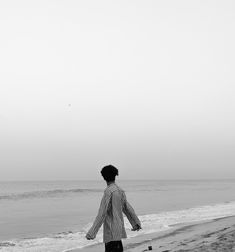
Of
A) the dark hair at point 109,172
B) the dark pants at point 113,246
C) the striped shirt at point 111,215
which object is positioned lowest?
the dark pants at point 113,246

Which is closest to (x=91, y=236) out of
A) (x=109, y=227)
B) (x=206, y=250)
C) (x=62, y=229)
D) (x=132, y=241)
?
(x=109, y=227)

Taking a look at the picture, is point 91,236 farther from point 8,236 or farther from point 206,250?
point 8,236

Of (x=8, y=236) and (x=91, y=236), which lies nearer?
(x=91, y=236)

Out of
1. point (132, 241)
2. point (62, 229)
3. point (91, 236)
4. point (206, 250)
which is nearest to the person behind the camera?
point (91, 236)

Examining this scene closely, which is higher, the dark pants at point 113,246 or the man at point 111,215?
the man at point 111,215

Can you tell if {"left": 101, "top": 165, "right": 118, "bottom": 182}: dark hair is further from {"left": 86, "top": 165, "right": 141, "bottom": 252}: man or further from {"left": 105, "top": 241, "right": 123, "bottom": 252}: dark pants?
{"left": 105, "top": 241, "right": 123, "bottom": 252}: dark pants

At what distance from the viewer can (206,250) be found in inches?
349

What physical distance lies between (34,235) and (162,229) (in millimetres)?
4678

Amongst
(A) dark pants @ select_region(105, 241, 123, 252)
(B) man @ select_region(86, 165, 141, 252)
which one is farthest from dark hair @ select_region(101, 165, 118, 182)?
(A) dark pants @ select_region(105, 241, 123, 252)

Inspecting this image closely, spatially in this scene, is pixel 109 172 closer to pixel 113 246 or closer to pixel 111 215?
pixel 111 215

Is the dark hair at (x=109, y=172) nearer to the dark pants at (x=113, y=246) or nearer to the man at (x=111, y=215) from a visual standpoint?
the man at (x=111, y=215)

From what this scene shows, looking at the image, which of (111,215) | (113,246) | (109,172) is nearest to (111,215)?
(111,215)

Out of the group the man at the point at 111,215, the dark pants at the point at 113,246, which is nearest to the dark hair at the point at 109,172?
the man at the point at 111,215

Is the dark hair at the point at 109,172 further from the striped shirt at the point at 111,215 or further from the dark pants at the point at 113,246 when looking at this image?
the dark pants at the point at 113,246
